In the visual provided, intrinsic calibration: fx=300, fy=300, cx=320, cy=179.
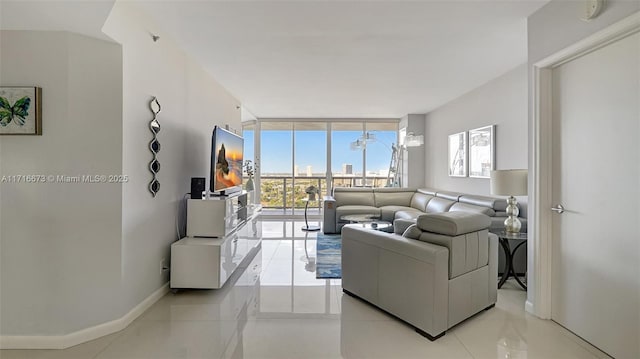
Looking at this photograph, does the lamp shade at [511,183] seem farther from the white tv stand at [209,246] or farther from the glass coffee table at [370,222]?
the white tv stand at [209,246]

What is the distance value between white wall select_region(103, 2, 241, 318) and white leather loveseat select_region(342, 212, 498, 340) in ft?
6.03

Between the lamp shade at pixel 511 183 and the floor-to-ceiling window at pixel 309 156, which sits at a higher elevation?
the floor-to-ceiling window at pixel 309 156

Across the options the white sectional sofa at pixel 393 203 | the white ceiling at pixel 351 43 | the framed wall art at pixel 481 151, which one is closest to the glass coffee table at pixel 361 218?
the white sectional sofa at pixel 393 203

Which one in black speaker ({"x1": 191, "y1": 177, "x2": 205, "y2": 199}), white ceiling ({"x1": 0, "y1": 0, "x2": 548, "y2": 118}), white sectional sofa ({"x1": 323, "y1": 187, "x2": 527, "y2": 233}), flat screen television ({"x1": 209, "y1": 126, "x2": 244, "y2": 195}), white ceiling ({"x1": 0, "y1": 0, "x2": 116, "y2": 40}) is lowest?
white sectional sofa ({"x1": 323, "y1": 187, "x2": 527, "y2": 233})

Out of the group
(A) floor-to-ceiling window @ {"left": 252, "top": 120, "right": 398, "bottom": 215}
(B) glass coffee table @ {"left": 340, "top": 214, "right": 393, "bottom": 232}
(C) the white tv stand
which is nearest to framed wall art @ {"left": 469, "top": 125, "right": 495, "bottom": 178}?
(B) glass coffee table @ {"left": 340, "top": 214, "right": 393, "bottom": 232}

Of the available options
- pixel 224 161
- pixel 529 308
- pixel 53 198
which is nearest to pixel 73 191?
pixel 53 198

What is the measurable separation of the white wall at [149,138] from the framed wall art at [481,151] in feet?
12.7

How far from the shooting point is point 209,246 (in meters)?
2.80

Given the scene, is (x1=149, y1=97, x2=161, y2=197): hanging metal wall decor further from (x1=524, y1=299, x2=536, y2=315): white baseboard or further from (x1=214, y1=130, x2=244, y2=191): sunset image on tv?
(x1=524, y1=299, x2=536, y2=315): white baseboard

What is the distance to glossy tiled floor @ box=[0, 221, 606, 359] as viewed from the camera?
6.42 ft

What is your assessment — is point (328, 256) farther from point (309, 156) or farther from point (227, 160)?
point (309, 156)

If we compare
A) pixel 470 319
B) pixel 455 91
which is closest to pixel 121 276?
pixel 470 319

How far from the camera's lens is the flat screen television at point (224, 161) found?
3.18 meters

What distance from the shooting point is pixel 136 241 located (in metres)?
2.37
